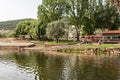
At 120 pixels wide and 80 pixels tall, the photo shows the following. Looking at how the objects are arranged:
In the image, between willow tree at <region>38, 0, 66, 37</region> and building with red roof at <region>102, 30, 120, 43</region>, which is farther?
willow tree at <region>38, 0, 66, 37</region>

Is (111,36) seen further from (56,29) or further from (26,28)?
(26,28)

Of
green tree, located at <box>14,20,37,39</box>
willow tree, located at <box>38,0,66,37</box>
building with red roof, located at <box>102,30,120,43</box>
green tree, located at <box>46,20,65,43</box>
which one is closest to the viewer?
building with red roof, located at <box>102,30,120,43</box>

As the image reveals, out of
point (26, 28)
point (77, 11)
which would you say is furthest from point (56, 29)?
point (26, 28)

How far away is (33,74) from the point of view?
46.3 meters

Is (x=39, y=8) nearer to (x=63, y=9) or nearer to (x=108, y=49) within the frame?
(x=63, y=9)

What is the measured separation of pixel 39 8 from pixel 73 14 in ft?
53.9

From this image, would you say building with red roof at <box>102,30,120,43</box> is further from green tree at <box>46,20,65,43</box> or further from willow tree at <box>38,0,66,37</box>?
willow tree at <box>38,0,66,37</box>

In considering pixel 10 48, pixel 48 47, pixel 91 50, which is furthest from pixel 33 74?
pixel 10 48

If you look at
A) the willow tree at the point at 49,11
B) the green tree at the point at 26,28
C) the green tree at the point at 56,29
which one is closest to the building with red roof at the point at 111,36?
the green tree at the point at 56,29

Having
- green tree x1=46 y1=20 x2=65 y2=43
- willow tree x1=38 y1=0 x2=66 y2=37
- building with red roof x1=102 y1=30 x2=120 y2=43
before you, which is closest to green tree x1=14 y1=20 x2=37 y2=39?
willow tree x1=38 y1=0 x2=66 y2=37

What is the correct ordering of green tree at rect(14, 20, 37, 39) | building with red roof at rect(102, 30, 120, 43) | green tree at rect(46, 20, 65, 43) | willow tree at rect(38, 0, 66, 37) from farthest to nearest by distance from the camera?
1. green tree at rect(14, 20, 37, 39)
2. willow tree at rect(38, 0, 66, 37)
3. green tree at rect(46, 20, 65, 43)
4. building with red roof at rect(102, 30, 120, 43)

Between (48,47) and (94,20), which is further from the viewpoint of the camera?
(94,20)

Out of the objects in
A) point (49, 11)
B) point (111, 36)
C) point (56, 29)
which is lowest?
point (111, 36)

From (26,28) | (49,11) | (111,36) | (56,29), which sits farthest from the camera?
(26,28)
